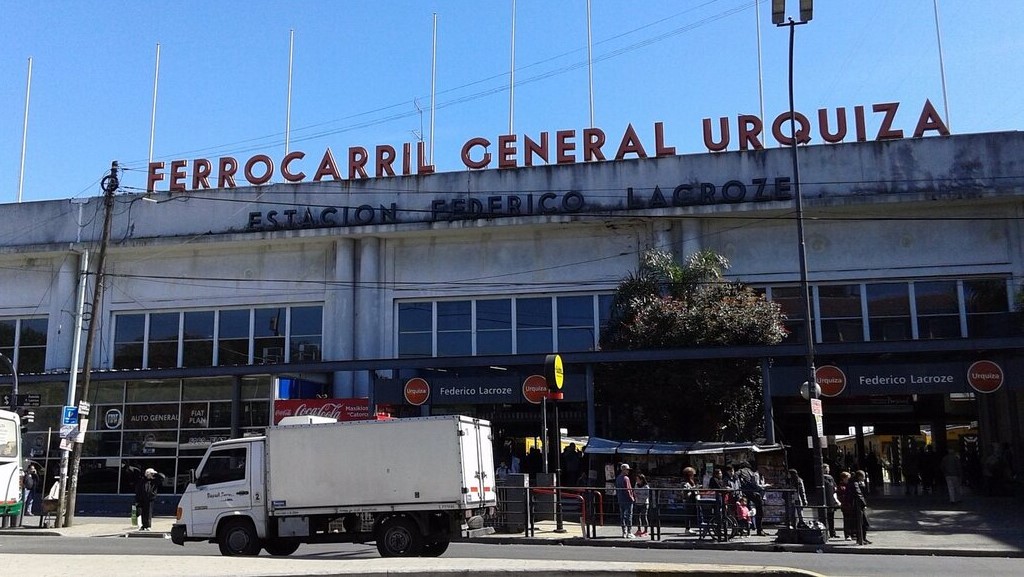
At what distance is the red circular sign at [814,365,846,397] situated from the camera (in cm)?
2552

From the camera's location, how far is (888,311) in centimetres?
3066

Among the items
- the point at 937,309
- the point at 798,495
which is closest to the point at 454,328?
the point at 798,495

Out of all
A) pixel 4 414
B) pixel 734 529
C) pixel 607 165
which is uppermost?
pixel 607 165

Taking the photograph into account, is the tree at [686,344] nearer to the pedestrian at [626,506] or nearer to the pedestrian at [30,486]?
the pedestrian at [626,506]

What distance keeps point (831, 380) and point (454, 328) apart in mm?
13298

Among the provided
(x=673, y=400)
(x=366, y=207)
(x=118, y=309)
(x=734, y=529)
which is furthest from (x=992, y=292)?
(x=118, y=309)

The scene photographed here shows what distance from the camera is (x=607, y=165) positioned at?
32312mm

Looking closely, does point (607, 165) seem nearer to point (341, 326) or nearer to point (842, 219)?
point (842, 219)

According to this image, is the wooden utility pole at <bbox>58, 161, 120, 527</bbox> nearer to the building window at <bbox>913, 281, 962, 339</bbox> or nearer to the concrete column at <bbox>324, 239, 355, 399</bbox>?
the concrete column at <bbox>324, 239, 355, 399</bbox>

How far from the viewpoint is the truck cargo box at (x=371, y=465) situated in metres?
16.3

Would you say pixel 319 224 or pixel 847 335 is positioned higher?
pixel 319 224

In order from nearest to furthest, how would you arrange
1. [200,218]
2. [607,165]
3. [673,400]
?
[673,400] < [607,165] < [200,218]

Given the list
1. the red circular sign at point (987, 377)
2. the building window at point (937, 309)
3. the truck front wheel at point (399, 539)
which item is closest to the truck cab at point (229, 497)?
the truck front wheel at point (399, 539)

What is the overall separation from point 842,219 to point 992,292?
208 inches
